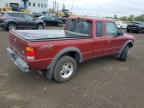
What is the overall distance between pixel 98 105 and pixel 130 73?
8.52 ft

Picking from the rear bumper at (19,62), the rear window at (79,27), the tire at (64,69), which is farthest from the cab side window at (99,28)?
the rear bumper at (19,62)

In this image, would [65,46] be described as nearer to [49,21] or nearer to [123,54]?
[123,54]

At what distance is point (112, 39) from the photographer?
20.7ft

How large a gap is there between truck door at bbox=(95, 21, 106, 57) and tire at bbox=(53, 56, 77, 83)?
44.0 inches

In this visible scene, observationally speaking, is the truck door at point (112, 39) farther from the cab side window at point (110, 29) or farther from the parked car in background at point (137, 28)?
the parked car in background at point (137, 28)

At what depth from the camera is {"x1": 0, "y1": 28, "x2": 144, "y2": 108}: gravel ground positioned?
3918mm

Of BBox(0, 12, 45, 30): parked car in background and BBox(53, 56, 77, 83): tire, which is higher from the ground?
BBox(0, 12, 45, 30): parked car in background

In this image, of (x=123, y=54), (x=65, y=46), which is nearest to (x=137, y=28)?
(x=123, y=54)

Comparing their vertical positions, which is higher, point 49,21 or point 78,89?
point 49,21

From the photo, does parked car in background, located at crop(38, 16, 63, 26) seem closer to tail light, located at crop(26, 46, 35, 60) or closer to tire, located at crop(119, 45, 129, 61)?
tire, located at crop(119, 45, 129, 61)

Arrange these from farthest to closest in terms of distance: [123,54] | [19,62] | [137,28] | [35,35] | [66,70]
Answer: [137,28], [123,54], [66,70], [35,35], [19,62]

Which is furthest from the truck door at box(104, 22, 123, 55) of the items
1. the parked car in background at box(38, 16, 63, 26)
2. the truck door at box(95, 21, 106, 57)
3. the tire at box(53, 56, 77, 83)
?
the parked car in background at box(38, 16, 63, 26)

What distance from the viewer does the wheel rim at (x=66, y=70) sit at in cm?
489

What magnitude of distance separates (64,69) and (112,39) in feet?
7.89
